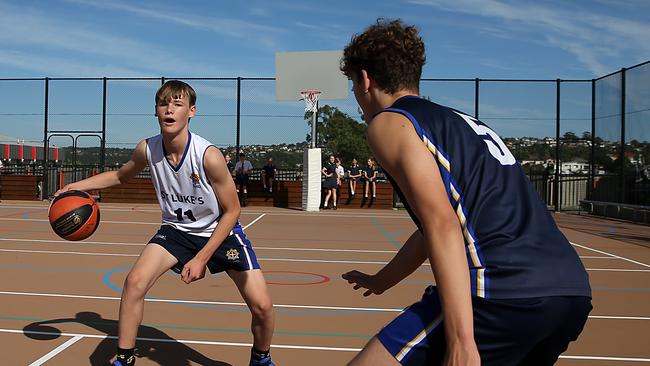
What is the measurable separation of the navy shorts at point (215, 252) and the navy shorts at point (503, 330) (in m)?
2.40

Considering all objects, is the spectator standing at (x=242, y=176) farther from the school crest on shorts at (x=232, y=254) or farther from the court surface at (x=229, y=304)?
the school crest on shorts at (x=232, y=254)

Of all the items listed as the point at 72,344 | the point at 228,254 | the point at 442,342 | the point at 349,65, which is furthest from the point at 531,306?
the point at 72,344

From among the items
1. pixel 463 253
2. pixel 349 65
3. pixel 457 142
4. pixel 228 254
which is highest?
pixel 349 65

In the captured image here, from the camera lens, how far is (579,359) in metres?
4.86

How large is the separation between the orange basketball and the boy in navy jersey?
306 centimetres

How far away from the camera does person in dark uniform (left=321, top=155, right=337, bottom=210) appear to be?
20969 mm

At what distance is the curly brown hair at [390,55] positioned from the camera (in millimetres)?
2123

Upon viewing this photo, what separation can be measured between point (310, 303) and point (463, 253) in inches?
191

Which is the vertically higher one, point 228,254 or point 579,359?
point 228,254

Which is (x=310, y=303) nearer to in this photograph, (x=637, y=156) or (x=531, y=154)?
(x=637, y=156)

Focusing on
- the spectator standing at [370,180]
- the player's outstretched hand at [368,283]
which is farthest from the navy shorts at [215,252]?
the spectator standing at [370,180]

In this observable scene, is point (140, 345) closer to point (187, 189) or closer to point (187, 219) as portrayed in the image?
point (187, 219)

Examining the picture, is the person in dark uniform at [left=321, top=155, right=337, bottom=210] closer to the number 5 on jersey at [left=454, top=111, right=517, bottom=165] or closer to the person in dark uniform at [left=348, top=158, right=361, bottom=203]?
the person in dark uniform at [left=348, top=158, right=361, bottom=203]

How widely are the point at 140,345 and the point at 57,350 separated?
0.59 metres
